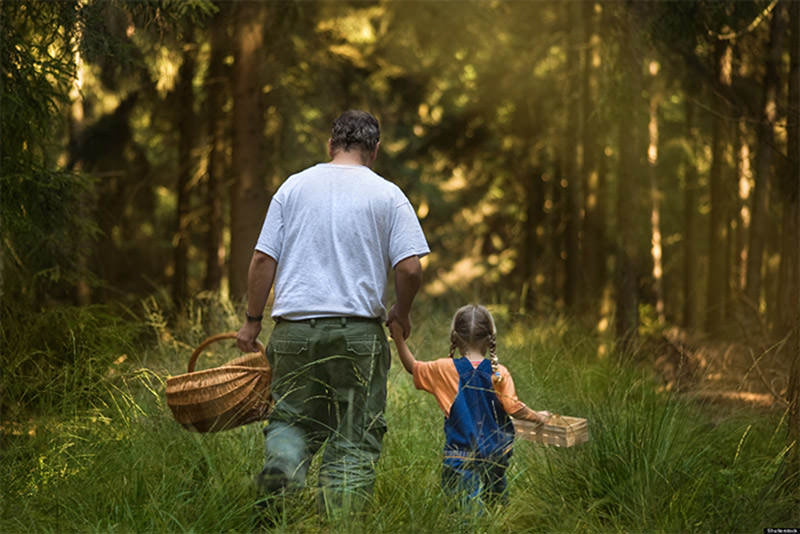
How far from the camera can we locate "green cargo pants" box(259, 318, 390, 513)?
4336 millimetres

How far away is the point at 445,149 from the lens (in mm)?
18031

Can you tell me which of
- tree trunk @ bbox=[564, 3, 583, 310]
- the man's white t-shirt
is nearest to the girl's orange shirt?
the man's white t-shirt

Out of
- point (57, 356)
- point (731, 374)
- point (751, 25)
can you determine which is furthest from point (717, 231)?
point (57, 356)

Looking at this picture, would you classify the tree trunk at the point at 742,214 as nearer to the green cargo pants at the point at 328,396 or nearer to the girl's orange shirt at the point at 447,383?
the girl's orange shirt at the point at 447,383

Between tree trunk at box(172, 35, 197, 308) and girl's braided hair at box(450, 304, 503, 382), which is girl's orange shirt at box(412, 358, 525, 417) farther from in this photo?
tree trunk at box(172, 35, 197, 308)

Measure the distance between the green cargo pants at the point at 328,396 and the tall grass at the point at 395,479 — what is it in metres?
0.20

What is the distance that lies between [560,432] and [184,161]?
1055cm

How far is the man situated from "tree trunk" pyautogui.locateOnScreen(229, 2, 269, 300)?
249 inches

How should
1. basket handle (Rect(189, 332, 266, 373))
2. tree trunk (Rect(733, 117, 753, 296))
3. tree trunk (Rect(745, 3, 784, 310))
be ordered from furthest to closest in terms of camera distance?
tree trunk (Rect(733, 117, 753, 296)) < tree trunk (Rect(745, 3, 784, 310)) < basket handle (Rect(189, 332, 266, 373))

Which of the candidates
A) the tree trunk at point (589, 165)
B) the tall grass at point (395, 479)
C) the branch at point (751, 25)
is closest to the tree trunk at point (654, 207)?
the tree trunk at point (589, 165)

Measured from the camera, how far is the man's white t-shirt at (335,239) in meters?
4.42

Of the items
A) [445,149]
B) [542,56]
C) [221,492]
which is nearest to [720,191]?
[542,56]

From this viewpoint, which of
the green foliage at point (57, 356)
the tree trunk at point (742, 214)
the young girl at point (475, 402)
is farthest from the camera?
the tree trunk at point (742, 214)

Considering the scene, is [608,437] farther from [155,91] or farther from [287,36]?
[155,91]
